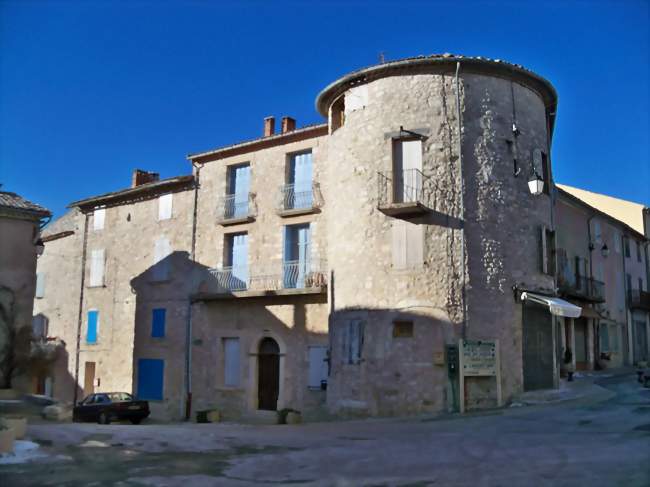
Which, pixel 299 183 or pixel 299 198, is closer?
pixel 299 198

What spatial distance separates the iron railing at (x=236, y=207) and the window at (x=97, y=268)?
747cm

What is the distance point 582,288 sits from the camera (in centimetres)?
2650

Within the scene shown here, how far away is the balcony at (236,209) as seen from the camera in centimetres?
2305

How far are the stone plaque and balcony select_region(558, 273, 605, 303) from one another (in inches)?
289

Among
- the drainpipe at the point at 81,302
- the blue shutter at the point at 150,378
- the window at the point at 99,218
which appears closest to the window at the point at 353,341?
the blue shutter at the point at 150,378

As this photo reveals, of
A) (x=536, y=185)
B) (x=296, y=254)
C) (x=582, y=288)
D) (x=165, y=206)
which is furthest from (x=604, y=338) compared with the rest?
(x=165, y=206)

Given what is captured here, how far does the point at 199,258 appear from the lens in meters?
24.4

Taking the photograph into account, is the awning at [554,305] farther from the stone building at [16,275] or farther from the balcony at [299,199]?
the stone building at [16,275]

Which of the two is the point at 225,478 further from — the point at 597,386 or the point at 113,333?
the point at 113,333

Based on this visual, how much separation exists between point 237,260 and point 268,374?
4289 millimetres

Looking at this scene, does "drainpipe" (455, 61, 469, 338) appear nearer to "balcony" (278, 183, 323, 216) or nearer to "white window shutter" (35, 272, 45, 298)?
"balcony" (278, 183, 323, 216)

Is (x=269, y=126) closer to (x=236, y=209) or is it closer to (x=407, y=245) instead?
(x=236, y=209)

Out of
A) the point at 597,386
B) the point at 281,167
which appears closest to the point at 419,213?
the point at 281,167

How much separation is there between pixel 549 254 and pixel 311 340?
7.86 m
